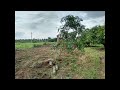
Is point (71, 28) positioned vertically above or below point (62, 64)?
above

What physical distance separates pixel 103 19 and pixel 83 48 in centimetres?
54

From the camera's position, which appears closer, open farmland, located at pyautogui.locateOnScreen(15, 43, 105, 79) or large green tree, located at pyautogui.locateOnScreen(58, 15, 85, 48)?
open farmland, located at pyautogui.locateOnScreen(15, 43, 105, 79)

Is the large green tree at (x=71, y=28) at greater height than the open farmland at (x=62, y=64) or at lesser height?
greater

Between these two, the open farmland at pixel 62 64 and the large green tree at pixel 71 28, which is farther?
the large green tree at pixel 71 28

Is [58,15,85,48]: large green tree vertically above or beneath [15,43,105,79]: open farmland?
above
